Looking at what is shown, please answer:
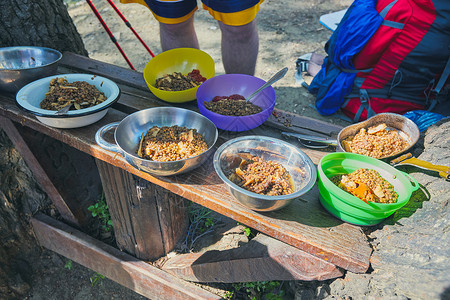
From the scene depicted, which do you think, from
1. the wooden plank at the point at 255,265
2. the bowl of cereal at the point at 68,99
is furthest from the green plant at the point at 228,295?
the bowl of cereal at the point at 68,99

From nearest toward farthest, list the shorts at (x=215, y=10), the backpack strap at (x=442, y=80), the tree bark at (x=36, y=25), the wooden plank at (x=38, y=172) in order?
the shorts at (x=215, y=10) < the wooden plank at (x=38, y=172) < the tree bark at (x=36, y=25) < the backpack strap at (x=442, y=80)

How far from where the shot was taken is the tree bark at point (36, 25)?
7.11ft

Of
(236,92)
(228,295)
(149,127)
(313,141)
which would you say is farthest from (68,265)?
(313,141)

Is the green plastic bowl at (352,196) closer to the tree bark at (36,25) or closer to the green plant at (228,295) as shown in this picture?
the green plant at (228,295)

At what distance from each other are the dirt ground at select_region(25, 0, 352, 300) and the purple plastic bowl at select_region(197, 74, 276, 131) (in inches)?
70.6

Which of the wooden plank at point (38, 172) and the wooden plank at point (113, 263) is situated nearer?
the wooden plank at point (38, 172)

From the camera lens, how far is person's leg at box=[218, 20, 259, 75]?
2.16 metres

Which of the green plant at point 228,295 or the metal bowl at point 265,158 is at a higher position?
the metal bowl at point 265,158

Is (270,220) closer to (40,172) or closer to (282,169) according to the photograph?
(282,169)

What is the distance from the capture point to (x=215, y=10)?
2010 millimetres

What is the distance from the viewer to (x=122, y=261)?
7.63 ft

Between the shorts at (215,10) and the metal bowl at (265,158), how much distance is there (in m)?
0.91

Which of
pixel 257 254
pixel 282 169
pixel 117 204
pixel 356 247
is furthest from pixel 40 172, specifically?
pixel 356 247

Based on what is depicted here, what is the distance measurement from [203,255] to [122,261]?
2.14 feet
